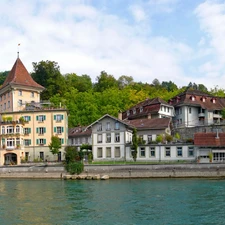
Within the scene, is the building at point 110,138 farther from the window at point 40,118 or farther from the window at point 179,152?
the window at point 40,118

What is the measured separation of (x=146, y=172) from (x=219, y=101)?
106ft

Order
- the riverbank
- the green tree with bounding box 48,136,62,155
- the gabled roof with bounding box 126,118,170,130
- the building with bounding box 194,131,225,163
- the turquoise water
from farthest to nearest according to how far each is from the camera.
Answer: the green tree with bounding box 48,136,62,155
the gabled roof with bounding box 126,118,170,130
the building with bounding box 194,131,225,163
the riverbank
the turquoise water

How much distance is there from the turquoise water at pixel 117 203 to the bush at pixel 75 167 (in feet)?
26.1

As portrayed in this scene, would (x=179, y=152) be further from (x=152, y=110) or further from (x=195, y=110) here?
(x=195, y=110)

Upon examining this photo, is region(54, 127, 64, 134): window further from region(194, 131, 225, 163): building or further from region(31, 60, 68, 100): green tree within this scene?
region(31, 60, 68, 100): green tree

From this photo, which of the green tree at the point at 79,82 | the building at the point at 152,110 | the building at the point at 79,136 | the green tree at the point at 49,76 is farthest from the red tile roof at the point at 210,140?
the green tree at the point at 79,82

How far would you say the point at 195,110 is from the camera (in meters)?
70.8

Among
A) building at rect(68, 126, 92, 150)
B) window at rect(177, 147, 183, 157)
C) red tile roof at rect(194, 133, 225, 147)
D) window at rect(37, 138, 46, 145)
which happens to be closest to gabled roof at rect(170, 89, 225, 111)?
building at rect(68, 126, 92, 150)

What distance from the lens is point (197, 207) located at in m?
26.6

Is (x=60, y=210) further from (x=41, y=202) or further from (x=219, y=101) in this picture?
(x=219, y=101)

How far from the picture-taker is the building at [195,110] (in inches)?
2736

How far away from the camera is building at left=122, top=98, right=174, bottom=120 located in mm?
67438

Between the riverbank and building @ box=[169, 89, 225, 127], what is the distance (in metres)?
23.5

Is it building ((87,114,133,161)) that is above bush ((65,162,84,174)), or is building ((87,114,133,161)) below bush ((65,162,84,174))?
above
